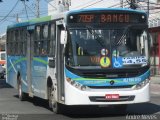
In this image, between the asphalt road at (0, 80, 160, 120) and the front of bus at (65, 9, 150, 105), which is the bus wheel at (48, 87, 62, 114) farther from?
the front of bus at (65, 9, 150, 105)

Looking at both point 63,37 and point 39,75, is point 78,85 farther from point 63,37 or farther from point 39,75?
point 39,75

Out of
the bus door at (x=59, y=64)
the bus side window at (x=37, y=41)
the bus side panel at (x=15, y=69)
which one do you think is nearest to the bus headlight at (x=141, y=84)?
the bus door at (x=59, y=64)

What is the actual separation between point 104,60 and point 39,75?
149 inches

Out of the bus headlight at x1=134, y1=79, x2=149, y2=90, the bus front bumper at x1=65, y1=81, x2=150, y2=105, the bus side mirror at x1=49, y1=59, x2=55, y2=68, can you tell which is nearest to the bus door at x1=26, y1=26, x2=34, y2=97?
the bus side mirror at x1=49, y1=59, x2=55, y2=68

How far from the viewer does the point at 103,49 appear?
1401 centimetres

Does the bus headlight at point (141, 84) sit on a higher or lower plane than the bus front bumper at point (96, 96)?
higher

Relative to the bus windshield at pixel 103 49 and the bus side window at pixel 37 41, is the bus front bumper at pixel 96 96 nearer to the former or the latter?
the bus windshield at pixel 103 49

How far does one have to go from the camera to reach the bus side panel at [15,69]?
1956cm

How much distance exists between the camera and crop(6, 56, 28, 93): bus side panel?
19562mm

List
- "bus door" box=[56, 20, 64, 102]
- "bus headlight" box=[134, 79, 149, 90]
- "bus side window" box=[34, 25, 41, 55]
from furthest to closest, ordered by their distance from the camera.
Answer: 1. "bus side window" box=[34, 25, 41, 55]
2. "bus door" box=[56, 20, 64, 102]
3. "bus headlight" box=[134, 79, 149, 90]

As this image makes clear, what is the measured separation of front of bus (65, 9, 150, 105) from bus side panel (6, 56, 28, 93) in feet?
18.5

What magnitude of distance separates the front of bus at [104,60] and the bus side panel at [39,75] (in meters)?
2.42

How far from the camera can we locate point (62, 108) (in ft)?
53.0

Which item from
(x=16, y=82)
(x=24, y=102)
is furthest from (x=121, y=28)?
(x=16, y=82)
